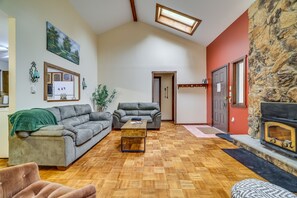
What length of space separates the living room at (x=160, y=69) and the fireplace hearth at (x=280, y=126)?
6.4 inches

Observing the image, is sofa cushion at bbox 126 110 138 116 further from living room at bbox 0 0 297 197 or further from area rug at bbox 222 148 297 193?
area rug at bbox 222 148 297 193

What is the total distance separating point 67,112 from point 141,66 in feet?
12.1

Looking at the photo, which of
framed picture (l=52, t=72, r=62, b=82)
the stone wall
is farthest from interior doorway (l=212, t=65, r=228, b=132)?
framed picture (l=52, t=72, r=62, b=82)

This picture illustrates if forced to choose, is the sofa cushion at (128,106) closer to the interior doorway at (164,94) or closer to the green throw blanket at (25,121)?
the interior doorway at (164,94)

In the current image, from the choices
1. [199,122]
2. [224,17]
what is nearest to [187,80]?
[199,122]

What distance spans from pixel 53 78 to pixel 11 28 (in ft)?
4.32

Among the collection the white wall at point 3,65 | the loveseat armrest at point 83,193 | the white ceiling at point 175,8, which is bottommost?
the loveseat armrest at point 83,193

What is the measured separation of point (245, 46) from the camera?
414 cm

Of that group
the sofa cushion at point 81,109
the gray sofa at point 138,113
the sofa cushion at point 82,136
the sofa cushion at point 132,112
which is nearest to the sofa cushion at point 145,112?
the gray sofa at point 138,113

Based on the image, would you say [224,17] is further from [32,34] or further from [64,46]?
[32,34]

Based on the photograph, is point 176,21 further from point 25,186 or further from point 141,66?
point 25,186

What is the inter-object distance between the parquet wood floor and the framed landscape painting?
2.33 m

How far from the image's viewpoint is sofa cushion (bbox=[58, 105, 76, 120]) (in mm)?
3840

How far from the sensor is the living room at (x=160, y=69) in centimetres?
251
